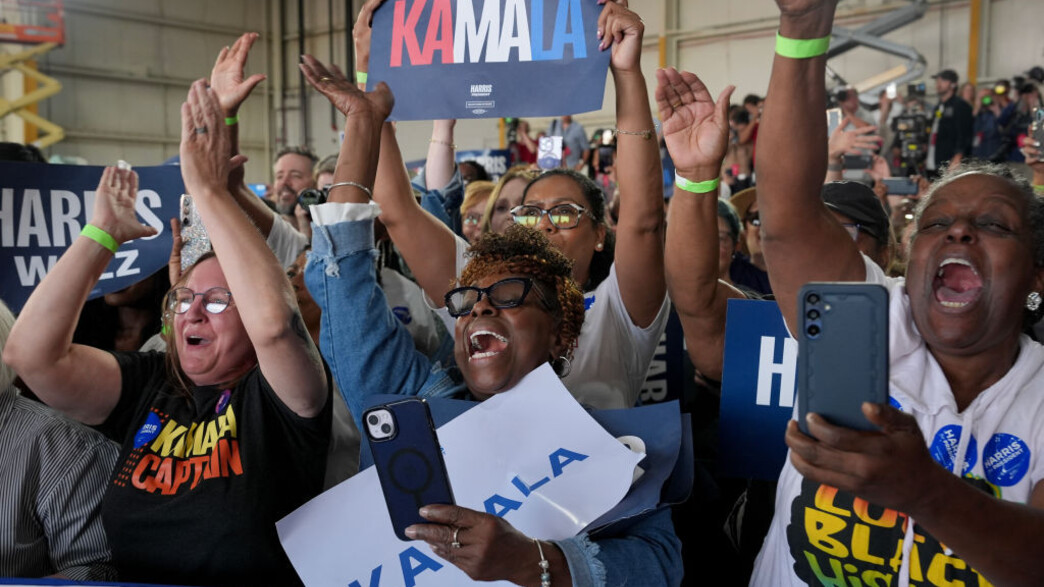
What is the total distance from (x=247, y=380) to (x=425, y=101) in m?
0.86

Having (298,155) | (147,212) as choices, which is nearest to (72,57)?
(298,155)

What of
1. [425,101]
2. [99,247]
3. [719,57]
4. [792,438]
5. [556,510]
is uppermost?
[719,57]

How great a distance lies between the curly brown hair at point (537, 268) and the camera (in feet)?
6.40

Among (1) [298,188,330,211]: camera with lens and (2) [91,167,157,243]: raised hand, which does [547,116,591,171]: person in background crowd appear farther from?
(1) [298,188,330,211]: camera with lens

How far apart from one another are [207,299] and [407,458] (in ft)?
3.02

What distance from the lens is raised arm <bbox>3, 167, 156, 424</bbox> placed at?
6.30 ft

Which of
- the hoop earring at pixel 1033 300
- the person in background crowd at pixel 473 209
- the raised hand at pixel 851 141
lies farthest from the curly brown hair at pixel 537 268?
the person in background crowd at pixel 473 209

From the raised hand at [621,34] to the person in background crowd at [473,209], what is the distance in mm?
1867

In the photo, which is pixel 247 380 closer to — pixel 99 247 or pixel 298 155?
pixel 99 247

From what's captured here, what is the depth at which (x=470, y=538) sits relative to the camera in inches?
51.2

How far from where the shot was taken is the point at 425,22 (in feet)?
7.89

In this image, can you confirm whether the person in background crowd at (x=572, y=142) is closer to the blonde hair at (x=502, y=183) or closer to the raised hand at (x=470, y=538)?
the blonde hair at (x=502, y=183)

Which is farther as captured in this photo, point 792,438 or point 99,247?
point 99,247

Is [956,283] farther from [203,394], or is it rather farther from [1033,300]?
[203,394]
